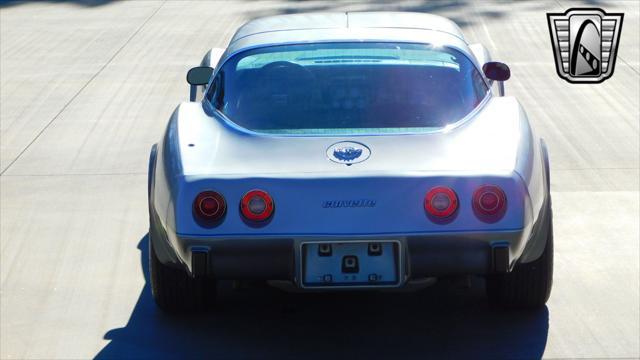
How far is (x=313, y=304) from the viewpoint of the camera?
227 inches

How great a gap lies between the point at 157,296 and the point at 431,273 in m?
1.36

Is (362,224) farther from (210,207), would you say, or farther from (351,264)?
(210,207)

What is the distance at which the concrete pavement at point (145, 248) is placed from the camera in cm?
534

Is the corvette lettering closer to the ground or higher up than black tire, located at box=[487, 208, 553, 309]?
higher up

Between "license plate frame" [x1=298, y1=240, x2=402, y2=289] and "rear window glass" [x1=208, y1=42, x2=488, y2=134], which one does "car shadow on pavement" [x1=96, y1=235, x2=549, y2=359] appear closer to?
"license plate frame" [x1=298, y1=240, x2=402, y2=289]

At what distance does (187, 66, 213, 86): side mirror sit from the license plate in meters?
1.95

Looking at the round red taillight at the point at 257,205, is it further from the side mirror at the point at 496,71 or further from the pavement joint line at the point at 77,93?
the pavement joint line at the point at 77,93

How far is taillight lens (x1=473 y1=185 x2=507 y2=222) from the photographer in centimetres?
479

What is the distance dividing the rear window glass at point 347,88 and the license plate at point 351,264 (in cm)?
66

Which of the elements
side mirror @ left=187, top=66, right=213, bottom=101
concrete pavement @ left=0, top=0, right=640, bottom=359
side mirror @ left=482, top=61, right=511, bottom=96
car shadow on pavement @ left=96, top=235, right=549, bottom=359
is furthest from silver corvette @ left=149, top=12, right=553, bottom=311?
side mirror @ left=187, top=66, right=213, bottom=101

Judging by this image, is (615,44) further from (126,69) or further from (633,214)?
(633,214)

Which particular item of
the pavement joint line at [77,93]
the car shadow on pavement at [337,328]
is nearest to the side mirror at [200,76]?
the car shadow on pavement at [337,328]

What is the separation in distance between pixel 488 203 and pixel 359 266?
0.55 meters

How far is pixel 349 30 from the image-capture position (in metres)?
6.20
